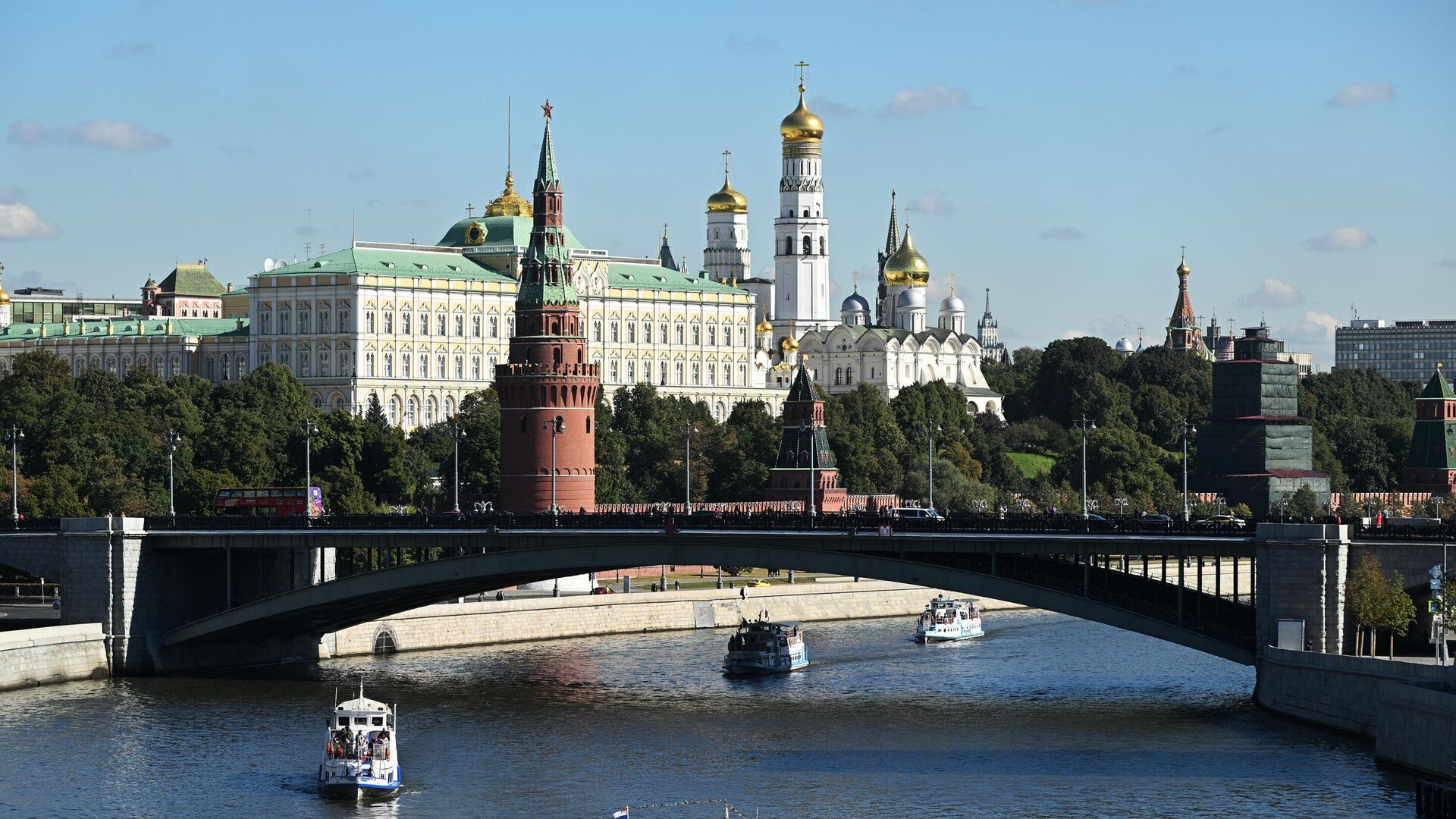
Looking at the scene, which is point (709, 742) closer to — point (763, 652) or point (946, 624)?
point (763, 652)

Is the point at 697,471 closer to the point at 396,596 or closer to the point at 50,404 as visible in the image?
the point at 50,404

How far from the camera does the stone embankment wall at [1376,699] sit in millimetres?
69938

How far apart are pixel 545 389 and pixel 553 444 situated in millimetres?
7525

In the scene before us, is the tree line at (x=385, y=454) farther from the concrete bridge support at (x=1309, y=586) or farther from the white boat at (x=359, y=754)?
the white boat at (x=359, y=754)

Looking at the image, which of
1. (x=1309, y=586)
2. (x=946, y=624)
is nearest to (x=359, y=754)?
(x=1309, y=586)

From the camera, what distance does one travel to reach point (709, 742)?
8244 centimetres

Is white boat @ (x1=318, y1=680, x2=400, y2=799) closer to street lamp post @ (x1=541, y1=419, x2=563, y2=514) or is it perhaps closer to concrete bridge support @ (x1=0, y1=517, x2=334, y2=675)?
concrete bridge support @ (x1=0, y1=517, x2=334, y2=675)

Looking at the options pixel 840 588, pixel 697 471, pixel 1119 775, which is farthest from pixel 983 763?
pixel 697 471

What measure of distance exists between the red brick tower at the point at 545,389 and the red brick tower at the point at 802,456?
22.9 meters

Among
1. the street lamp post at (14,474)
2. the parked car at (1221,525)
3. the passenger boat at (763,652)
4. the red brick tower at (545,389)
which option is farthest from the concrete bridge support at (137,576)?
the red brick tower at (545,389)

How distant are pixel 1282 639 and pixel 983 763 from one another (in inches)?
427

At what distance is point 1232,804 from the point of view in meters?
70.7

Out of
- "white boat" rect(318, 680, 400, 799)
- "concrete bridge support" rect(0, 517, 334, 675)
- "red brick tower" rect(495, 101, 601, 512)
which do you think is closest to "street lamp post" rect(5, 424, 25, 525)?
"concrete bridge support" rect(0, 517, 334, 675)

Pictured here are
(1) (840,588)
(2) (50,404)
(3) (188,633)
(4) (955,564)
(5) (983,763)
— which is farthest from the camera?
(2) (50,404)
